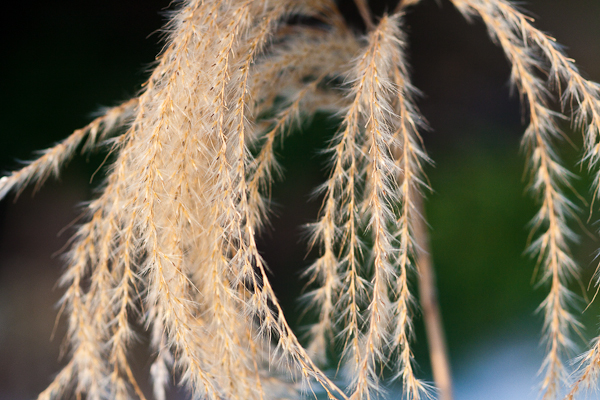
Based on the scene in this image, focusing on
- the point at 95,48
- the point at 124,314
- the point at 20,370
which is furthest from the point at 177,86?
the point at 20,370

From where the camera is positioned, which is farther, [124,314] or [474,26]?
[474,26]

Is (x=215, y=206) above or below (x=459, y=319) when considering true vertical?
above

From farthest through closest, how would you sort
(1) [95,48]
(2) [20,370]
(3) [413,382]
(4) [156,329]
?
(1) [95,48] < (2) [20,370] < (4) [156,329] < (3) [413,382]

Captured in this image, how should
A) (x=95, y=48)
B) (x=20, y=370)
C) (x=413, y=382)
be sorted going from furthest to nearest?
(x=95, y=48)
(x=20, y=370)
(x=413, y=382)

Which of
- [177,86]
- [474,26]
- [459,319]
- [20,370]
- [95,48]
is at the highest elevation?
[95,48]

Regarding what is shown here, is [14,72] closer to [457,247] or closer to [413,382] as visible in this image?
[413,382]

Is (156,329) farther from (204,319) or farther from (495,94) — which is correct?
(495,94)

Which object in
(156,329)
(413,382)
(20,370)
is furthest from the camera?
(20,370)

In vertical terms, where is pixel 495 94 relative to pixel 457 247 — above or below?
above

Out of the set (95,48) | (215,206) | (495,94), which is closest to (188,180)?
(215,206)
